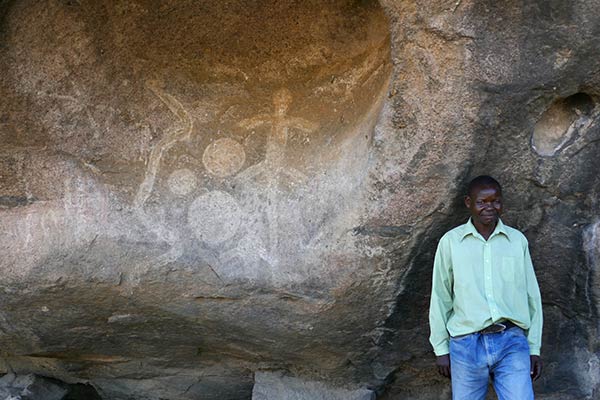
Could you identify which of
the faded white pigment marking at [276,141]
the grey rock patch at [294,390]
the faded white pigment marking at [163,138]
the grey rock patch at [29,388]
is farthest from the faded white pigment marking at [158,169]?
the grey rock patch at [29,388]

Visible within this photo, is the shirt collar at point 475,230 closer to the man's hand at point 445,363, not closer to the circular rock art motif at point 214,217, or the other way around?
the man's hand at point 445,363

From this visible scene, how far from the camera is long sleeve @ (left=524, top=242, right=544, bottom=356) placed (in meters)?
2.30

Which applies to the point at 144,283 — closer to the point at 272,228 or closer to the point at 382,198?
the point at 272,228

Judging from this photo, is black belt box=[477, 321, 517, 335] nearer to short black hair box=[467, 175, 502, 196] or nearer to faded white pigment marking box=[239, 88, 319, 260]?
short black hair box=[467, 175, 502, 196]

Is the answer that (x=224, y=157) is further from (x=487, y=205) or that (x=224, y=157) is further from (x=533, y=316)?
(x=533, y=316)

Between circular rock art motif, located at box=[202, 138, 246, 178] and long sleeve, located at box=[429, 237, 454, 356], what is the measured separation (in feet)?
2.82

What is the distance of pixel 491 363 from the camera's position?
7.40 feet

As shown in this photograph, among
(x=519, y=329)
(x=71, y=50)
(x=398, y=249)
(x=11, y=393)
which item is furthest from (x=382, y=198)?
(x=11, y=393)

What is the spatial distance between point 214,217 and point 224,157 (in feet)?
0.74

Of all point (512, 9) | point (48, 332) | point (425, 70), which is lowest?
point (48, 332)

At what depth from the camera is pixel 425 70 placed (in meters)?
2.36

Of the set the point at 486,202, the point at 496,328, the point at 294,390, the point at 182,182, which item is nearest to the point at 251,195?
the point at 182,182

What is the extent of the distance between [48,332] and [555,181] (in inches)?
75.3

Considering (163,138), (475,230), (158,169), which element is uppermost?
(163,138)
